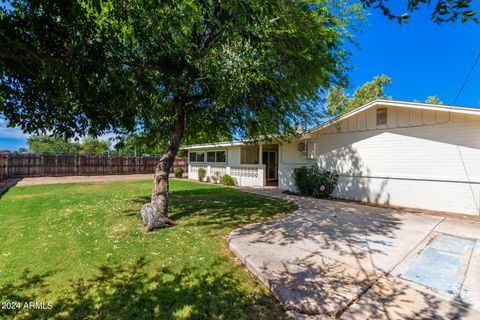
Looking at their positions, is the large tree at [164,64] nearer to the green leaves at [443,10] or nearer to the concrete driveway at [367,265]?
the green leaves at [443,10]

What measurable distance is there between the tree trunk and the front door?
10019 mm

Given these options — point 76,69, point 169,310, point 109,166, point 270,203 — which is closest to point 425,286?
point 169,310

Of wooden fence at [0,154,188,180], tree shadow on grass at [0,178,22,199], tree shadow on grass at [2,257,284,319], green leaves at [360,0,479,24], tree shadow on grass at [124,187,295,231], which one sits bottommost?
tree shadow on grass at [2,257,284,319]

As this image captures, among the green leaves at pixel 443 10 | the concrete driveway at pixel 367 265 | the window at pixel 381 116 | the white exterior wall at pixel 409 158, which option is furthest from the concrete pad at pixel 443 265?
the window at pixel 381 116

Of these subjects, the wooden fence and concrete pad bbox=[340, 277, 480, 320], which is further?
the wooden fence

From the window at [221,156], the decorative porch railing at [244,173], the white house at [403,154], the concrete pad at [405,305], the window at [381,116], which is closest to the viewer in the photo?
the concrete pad at [405,305]

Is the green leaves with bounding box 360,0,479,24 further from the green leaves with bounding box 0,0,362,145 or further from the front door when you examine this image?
the front door

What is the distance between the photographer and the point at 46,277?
355cm

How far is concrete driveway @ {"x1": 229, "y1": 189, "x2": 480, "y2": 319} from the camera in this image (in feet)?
9.21

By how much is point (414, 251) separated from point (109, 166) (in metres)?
25.4

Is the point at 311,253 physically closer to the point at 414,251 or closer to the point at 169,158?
the point at 414,251

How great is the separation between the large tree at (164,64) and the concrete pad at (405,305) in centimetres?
314

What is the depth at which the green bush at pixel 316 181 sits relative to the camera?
10.2 metres

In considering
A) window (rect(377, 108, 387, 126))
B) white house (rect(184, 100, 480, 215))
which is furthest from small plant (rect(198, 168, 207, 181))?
window (rect(377, 108, 387, 126))
